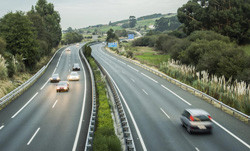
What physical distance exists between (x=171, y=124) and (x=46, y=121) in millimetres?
9674

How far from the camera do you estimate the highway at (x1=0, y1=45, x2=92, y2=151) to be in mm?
13219

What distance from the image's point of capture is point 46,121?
17.0m

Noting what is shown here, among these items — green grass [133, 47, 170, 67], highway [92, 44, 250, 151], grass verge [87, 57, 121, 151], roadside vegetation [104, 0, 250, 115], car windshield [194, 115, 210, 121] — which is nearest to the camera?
grass verge [87, 57, 121, 151]

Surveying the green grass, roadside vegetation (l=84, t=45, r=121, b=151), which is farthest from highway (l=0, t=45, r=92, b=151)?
the green grass

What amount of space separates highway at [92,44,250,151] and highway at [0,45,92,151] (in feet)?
13.3

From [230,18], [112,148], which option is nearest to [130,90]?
[112,148]

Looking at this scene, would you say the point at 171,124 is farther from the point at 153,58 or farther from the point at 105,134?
the point at 153,58

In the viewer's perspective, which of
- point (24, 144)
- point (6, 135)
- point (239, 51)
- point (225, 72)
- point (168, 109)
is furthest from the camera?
point (239, 51)

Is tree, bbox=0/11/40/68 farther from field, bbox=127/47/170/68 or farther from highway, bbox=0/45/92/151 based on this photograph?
field, bbox=127/47/170/68

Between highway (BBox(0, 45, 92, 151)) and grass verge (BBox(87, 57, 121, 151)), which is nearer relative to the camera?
grass verge (BBox(87, 57, 121, 151))

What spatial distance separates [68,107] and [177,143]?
444 inches

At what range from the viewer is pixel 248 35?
5406 centimetres

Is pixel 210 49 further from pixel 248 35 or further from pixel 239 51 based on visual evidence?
pixel 248 35

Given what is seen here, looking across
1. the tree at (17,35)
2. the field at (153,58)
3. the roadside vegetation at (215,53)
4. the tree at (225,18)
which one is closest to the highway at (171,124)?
the roadside vegetation at (215,53)
